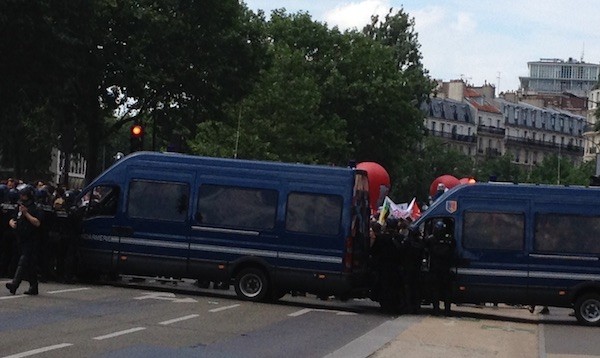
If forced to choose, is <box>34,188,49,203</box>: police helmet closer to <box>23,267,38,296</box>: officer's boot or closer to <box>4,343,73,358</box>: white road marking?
<box>23,267,38,296</box>: officer's boot

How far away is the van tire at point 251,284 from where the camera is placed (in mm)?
28078

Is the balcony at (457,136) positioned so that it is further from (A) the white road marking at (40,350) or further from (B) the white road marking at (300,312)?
(A) the white road marking at (40,350)

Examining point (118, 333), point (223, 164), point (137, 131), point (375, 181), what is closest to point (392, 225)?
point (223, 164)

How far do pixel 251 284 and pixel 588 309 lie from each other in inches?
239

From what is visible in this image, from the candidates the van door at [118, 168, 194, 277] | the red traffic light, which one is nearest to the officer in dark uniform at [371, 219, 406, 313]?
the van door at [118, 168, 194, 277]

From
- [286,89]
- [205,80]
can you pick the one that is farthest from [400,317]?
[286,89]

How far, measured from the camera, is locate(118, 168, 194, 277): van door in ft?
93.8

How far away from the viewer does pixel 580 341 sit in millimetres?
24125

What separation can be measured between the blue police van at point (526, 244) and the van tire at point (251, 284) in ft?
10.0

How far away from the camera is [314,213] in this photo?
27953mm

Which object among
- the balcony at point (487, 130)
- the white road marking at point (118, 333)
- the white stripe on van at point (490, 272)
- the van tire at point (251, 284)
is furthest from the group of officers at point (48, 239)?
the balcony at point (487, 130)

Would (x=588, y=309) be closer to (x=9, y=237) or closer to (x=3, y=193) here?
(x=9, y=237)

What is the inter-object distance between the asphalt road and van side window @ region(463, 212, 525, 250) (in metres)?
1.38

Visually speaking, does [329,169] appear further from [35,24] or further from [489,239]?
[35,24]
